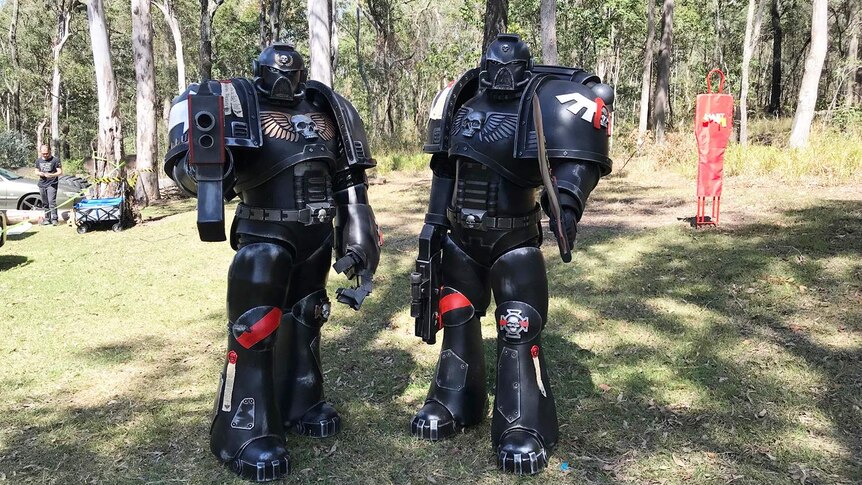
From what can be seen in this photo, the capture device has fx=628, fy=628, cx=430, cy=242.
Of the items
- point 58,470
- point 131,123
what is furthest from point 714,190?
point 131,123

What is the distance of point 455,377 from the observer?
3.80m

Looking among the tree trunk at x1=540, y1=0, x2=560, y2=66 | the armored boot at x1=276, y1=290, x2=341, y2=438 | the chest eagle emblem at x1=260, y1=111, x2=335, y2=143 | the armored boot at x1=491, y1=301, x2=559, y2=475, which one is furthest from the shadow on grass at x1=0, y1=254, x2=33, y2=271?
the tree trunk at x1=540, y1=0, x2=560, y2=66

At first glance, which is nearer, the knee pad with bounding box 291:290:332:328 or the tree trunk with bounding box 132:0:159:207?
the knee pad with bounding box 291:290:332:328

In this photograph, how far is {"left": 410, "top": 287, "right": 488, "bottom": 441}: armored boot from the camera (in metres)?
3.72

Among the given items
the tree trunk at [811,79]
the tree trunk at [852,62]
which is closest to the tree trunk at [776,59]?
the tree trunk at [852,62]

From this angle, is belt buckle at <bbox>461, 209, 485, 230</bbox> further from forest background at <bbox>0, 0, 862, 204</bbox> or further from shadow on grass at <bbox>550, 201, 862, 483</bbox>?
forest background at <bbox>0, 0, 862, 204</bbox>

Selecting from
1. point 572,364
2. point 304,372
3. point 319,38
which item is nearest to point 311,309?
point 304,372

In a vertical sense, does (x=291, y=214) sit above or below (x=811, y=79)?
below

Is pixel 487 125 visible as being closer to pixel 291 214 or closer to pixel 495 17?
pixel 291 214

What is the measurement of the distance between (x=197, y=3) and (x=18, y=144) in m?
11.7

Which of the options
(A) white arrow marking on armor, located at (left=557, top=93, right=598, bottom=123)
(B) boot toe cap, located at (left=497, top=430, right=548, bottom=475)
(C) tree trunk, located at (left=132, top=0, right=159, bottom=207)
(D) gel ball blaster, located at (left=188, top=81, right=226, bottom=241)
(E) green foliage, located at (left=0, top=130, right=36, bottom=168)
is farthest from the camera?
(E) green foliage, located at (left=0, top=130, right=36, bottom=168)

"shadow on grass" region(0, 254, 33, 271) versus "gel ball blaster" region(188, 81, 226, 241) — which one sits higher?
"gel ball blaster" region(188, 81, 226, 241)

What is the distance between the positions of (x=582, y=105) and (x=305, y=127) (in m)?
1.48

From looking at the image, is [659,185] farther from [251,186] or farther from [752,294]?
[251,186]
